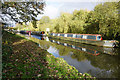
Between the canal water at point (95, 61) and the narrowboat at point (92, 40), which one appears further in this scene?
the narrowboat at point (92, 40)

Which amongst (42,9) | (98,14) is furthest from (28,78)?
(98,14)

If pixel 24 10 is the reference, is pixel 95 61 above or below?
below

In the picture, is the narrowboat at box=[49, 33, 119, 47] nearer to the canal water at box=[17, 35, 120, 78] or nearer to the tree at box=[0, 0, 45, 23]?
the canal water at box=[17, 35, 120, 78]

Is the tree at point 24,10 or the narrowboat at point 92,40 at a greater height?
the tree at point 24,10

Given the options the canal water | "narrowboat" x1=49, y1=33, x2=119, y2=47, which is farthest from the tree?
"narrowboat" x1=49, y1=33, x2=119, y2=47

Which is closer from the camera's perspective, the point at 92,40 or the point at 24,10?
the point at 24,10

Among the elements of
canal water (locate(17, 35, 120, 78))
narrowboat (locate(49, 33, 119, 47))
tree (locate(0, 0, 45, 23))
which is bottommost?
canal water (locate(17, 35, 120, 78))

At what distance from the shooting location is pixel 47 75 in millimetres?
3930

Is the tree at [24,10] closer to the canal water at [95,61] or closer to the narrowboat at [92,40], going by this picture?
the canal water at [95,61]

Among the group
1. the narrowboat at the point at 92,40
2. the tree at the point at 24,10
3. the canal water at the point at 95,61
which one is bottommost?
the canal water at the point at 95,61

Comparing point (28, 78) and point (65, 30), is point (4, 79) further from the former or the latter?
point (65, 30)

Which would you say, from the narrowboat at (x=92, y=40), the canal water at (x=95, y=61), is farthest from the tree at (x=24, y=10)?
the narrowboat at (x=92, y=40)

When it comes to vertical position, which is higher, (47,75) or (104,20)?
(104,20)

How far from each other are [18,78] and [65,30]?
77.0 feet
